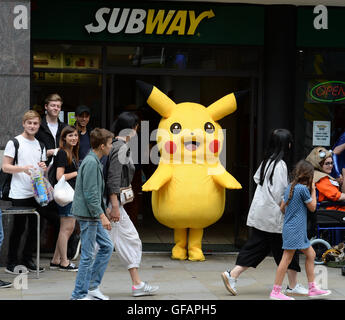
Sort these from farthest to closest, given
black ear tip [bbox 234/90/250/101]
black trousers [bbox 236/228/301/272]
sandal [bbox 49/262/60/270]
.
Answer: black ear tip [bbox 234/90/250/101], sandal [bbox 49/262/60/270], black trousers [bbox 236/228/301/272]

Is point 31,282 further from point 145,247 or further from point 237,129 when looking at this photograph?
point 237,129

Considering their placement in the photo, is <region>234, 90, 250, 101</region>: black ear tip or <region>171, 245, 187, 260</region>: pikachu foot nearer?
<region>171, 245, 187, 260</region>: pikachu foot

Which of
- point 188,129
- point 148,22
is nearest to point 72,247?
point 188,129

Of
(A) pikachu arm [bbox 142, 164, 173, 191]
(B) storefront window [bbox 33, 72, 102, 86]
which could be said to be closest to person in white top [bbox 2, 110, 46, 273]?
(A) pikachu arm [bbox 142, 164, 173, 191]

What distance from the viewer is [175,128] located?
973 cm

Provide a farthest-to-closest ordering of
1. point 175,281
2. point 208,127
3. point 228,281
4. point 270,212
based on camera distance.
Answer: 1. point 208,127
2. point 175,281
3. point 228,281
4. point 270,212

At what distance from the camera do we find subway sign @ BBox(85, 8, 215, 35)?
10258 millimetres

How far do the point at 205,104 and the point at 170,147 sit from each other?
1742mm

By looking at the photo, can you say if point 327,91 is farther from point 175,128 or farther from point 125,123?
point 125,123

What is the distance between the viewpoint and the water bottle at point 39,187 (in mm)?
8430

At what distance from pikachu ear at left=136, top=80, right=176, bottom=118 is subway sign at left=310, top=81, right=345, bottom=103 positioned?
2.29 m

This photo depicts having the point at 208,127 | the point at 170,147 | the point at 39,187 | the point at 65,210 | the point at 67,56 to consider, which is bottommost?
the point at 65,210

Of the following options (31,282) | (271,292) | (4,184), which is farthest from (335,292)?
(4,184)

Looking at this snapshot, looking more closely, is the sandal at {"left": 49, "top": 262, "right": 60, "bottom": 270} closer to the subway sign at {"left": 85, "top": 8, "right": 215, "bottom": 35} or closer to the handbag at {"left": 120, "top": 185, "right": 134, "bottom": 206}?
the handbag at {"left": 120, "top": 185, "right": 134, "bottom": 206}
